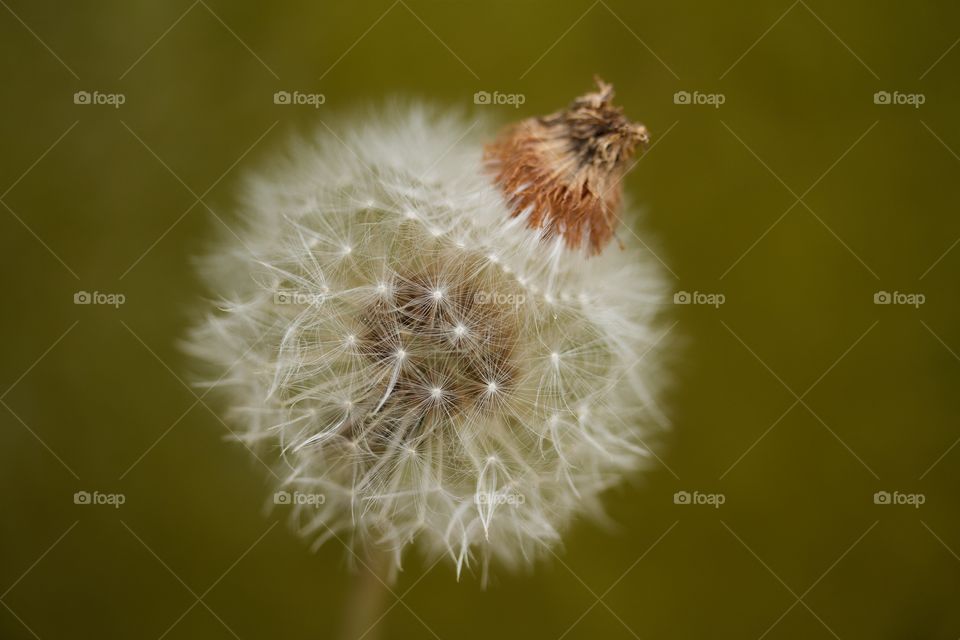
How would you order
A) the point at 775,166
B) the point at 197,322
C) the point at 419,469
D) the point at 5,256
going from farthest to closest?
1. the point at 775,166
2. the point at 5,256
3. the point at 197,322
4. the point at 419,469

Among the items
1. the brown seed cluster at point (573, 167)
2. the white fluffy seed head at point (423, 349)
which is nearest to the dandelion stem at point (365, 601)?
the white fluffy seed head at point (423, 349)

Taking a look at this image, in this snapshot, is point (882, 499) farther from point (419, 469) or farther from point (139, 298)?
point (139, 298)

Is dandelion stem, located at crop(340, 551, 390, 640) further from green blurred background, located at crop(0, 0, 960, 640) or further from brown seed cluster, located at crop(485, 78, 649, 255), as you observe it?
brown seed cluster, located at crop(485, 78, 649, 255)

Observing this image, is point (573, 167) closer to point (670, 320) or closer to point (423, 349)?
point (423, 349)

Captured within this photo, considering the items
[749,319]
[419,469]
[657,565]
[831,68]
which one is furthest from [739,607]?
[831,68]

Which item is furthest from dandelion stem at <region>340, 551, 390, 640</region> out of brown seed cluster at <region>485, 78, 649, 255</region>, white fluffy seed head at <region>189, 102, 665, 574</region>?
brown seed cluster at <region>485, 78, 649, 255</region>

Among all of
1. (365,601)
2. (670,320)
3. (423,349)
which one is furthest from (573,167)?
(365,601)
